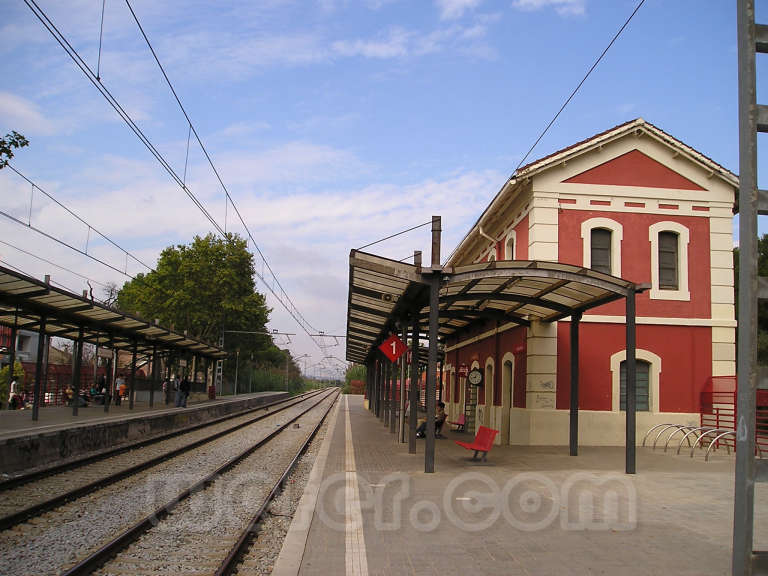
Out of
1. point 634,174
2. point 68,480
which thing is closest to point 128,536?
point 68,480

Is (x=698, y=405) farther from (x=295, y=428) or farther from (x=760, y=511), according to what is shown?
(x=295, y=428)

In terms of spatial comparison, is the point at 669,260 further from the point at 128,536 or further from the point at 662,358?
the point at 128,536

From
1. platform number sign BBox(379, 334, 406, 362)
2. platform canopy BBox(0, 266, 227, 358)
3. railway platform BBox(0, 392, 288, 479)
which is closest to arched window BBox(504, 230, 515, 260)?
platform number sign BBox(379, 334, 406, 362)

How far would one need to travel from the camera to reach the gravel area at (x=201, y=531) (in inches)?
251

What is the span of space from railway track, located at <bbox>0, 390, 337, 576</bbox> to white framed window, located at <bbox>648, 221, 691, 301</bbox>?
11.0 m

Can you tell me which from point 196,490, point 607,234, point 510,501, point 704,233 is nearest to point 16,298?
point 196,490

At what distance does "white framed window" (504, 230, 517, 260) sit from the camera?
2023cm

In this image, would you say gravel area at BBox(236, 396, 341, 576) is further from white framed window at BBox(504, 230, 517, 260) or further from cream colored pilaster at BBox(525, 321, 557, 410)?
white framed window at BBox(504, 230, 517, 260)

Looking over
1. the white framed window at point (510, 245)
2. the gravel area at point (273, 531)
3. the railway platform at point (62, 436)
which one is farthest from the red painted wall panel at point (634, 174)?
the railway platform at point (62, 436)

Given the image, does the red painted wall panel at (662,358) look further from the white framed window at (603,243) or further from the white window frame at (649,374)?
the white framed window at (603,243)

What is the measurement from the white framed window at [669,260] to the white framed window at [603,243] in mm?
922

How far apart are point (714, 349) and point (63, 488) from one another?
15.6 m

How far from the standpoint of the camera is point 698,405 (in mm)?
18234

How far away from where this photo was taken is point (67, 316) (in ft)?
66.7
